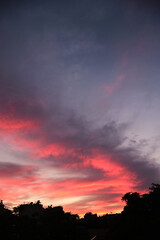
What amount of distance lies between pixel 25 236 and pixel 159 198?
54.2 feet

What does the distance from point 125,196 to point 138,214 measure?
13.5 ft

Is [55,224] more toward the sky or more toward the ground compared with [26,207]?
more toward the ground

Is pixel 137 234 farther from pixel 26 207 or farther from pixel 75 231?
pixel 26 207

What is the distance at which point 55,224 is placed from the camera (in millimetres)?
19609

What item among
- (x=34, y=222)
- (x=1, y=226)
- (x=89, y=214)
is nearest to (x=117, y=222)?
(x=34, y=222)

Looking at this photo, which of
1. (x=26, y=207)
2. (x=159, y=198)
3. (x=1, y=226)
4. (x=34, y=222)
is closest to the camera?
(x=1, y=226)

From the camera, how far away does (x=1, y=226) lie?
1762 cm

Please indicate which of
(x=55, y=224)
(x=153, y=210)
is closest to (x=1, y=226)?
(x=55, y=224)

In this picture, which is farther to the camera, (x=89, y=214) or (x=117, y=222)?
(x=89, y=214)

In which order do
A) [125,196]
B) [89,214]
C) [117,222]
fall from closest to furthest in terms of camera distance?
[117,222] → [125,196] → [89,214]

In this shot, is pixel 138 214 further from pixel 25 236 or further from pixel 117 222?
pixel 25 236

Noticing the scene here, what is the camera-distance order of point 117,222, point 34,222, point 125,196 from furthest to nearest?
point 125,196 → point 117,222 → point 34,222

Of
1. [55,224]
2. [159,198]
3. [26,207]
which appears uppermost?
[26,207]

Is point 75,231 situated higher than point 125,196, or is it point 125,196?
point 125,196
